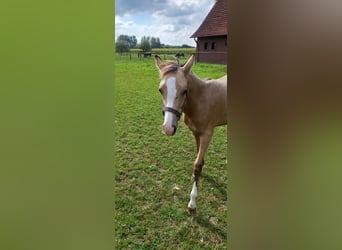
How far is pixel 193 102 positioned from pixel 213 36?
337 millimetres

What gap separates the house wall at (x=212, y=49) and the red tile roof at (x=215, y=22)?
21 mm

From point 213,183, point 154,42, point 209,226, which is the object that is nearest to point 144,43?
point 154,42

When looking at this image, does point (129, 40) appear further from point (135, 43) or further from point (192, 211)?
point (192, 211)

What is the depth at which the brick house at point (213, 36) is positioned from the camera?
42.2 inches

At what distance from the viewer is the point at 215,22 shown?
43.4 inches

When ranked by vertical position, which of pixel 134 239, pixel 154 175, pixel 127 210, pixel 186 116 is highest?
pixel 186 116

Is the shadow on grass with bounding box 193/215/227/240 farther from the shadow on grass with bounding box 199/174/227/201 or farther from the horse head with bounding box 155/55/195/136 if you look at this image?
the horse head with bounding box 155/55/195/136

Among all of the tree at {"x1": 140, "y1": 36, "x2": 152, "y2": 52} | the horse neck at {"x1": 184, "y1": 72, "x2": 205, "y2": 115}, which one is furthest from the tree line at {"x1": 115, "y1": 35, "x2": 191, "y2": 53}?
the horse neck at {"x1": 184, "y1": 72, "x2": 205, "y2": 115}

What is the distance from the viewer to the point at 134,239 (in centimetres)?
117

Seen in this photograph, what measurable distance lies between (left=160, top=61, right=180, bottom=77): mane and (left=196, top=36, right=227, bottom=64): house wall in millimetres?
107
